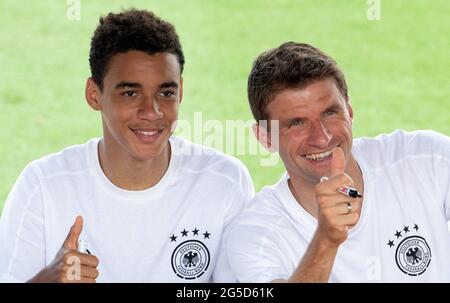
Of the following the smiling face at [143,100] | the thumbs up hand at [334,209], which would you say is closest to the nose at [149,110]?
the smiling face at [143,100]

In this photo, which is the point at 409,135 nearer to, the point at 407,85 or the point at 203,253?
the point at 203,253

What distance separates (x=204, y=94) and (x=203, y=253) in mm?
3960

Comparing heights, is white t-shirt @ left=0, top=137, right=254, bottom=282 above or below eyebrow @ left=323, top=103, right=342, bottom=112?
below

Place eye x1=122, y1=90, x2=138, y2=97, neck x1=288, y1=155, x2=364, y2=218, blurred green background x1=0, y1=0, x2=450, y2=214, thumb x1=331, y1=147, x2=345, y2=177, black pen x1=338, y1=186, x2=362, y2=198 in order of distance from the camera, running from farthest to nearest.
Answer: blurred green background x1=0, y1=0, x2=450, y2=214
eye x1=122, y1=90, x2=138, y2=97
neck x1=288, y1=155, x2=364, y2=218
thumb x1=331, y1=147, x2=345, y2=177
black pen x1=338, y1=186, x2=362, y2=198

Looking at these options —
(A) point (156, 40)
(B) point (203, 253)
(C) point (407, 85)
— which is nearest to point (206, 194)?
(B) point (203, 253)

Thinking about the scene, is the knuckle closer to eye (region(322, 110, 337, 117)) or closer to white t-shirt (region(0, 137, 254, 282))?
eye (region(322, 110, 337, 117))

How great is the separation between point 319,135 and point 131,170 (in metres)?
0.60

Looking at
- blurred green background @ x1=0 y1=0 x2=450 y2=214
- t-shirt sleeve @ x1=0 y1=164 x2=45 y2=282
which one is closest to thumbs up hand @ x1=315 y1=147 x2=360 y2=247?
t-shirt sleeve @ x1=0 y1=164 x2=45 y2=282

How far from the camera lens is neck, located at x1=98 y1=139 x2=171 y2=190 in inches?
133

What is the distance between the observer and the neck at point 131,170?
3375 mm

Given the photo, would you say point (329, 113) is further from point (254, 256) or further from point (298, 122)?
point (254, 256)

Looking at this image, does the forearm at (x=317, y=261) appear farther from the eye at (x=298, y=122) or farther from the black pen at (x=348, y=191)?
the eye at (x=298, y=122)

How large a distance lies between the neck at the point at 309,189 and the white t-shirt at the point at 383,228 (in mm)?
19

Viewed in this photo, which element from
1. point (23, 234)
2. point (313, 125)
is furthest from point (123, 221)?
point (313, 125)
